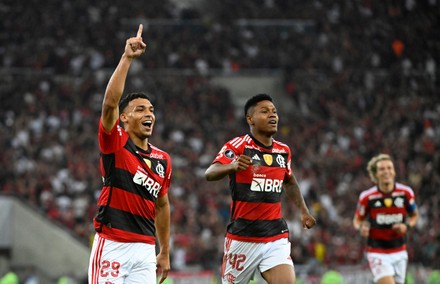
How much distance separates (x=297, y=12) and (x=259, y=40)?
214cm

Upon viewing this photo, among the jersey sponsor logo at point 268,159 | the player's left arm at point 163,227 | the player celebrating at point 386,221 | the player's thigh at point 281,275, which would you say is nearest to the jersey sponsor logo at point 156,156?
the player's left arm at point 163,227

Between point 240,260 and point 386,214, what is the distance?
11.6ft

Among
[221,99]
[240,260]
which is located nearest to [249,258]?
[240,260]

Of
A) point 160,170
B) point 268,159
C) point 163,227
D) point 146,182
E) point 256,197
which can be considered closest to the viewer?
point 146,182

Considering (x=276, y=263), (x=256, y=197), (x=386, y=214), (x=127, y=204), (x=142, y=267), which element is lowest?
(x=142, y=267)

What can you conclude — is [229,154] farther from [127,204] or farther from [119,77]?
[119,77]

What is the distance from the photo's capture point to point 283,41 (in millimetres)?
29984

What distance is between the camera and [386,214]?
11797 mm

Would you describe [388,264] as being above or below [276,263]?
above

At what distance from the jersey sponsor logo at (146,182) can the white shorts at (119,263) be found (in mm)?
471

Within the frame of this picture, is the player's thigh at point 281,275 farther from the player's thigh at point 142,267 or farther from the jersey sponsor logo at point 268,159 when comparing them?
the player's thigh at point 142,267

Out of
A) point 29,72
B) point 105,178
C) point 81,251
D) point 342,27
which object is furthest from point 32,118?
point 105,178

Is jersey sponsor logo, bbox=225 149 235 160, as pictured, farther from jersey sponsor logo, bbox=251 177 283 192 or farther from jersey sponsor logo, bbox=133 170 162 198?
jersey sponsor logo, bbox=133 170 162 198

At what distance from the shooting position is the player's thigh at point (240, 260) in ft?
29.0
